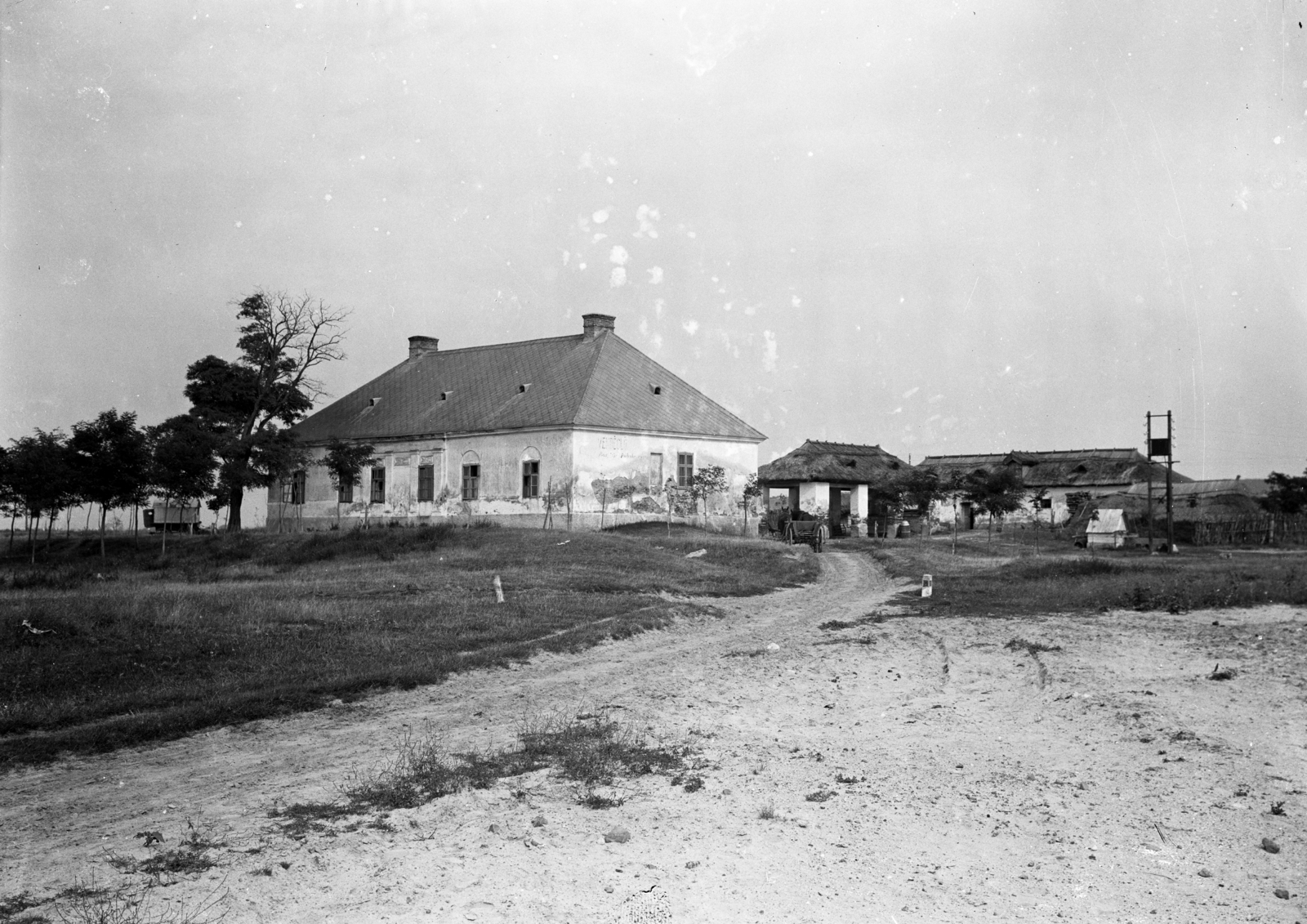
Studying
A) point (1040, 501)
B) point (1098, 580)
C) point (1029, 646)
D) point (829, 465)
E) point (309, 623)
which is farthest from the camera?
point (1040, 501)

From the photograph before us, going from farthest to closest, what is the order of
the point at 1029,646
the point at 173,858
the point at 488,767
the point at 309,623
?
the point at 309,623
the point at 1029,646
the point at 488,767
the point at 173,858

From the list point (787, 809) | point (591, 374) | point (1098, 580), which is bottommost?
point (787, 809)

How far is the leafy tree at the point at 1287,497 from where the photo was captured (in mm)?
44781

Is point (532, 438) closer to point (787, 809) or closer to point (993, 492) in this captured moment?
point (993, 492)

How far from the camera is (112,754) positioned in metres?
8.33

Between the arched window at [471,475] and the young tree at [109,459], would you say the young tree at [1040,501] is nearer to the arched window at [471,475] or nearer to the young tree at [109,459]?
the arched window at [471,475]

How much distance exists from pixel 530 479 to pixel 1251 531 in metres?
Result: 27.7

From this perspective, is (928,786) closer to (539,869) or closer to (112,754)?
(539,869)

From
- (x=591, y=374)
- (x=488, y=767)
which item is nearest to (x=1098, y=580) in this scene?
(x=488, y=767)

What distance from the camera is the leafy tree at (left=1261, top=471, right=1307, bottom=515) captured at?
44.8m

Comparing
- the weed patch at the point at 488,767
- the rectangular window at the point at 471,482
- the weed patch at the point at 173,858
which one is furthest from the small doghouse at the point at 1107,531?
the weed patch at the point at 173,858

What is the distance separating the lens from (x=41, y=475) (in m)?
37.9

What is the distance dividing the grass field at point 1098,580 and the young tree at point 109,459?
27.0 metres

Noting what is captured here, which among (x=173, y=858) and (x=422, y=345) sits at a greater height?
(x=422, y=345)
